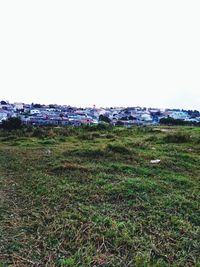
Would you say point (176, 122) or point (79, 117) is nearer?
point (176, 122)

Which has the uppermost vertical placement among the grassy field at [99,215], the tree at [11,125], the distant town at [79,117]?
the grassy field at [99,215]

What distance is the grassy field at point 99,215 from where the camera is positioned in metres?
4.39

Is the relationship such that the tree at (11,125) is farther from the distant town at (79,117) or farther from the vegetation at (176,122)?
the vegetation at (176,122)

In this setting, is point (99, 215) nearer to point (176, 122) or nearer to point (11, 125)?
point (11, 125)

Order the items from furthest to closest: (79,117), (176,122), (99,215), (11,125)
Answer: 1. (79,117)
2. (176,122)
3. (11,125)
4. (99,215)

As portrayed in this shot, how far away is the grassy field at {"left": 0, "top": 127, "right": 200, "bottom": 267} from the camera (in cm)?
439

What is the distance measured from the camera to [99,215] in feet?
18.9

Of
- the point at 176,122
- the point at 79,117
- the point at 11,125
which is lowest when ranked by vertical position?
the point at 79,117

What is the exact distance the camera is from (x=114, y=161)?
11.3 meters

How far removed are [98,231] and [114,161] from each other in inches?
247

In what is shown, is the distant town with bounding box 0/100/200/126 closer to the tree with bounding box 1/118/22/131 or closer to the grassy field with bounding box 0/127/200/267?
the tree with bounding box 1/118/22/131

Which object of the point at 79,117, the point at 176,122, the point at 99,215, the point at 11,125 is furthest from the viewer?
the point at 79,117

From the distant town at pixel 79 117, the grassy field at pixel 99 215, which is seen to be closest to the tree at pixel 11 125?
the distant town at pixel 79 117

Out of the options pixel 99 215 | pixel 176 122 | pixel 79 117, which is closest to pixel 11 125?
pixel 176 122
